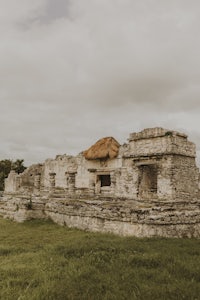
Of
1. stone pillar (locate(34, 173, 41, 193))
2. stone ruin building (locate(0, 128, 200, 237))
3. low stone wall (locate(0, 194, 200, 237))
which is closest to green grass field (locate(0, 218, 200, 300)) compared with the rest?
low stone wall (locate(0, 194, 200, 237))

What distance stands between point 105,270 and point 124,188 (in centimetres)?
1001

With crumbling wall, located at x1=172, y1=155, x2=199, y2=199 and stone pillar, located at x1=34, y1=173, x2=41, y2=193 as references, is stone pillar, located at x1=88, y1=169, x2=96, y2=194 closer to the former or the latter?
stone pillar, located at x1=34, y1=173, x2=41, y2=193

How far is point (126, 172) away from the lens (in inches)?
590

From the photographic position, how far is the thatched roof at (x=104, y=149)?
674 inches

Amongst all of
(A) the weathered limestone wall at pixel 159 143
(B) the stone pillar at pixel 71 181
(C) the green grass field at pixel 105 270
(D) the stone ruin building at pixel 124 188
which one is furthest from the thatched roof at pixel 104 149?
(C) the green grass field at pixel 105 270

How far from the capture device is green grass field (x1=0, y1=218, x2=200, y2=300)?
13.4ft

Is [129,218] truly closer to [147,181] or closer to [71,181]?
[147,181]

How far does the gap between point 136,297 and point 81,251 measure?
8.08 ft

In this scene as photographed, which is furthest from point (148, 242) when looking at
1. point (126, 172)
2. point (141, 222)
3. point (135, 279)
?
point (126, 172)

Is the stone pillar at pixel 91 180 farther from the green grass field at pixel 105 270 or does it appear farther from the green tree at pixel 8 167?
the green tree at pixel 8 167

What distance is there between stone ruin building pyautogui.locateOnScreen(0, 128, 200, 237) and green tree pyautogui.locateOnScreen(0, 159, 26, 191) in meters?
6.67

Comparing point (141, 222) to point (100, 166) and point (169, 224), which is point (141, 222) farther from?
point (100, 166)

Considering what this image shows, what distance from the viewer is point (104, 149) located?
57.8ft

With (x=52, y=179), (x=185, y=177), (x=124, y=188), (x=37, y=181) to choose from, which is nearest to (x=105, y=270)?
(x=185, y=177)
